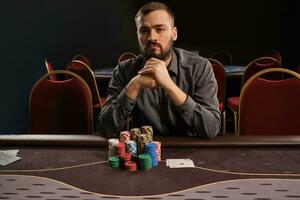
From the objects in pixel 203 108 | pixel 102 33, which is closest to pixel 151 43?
pixel 203 108

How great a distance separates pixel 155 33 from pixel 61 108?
0.67m

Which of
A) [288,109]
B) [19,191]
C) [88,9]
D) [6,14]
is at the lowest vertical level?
[19,191]

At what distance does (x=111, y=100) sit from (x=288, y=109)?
88 cm

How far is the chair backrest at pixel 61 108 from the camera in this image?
1959 mm

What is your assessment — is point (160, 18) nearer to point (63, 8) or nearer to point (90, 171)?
point (90, 171)

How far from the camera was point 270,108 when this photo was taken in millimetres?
1872

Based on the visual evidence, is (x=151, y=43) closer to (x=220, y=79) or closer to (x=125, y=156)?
(x=125, y=156)

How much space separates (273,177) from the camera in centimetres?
108

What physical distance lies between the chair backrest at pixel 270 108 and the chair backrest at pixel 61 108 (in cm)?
80

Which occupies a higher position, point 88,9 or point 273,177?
point 88,9

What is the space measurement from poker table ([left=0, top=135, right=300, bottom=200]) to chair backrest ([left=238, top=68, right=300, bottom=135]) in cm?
45

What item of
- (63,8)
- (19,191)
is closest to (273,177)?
(19,191)

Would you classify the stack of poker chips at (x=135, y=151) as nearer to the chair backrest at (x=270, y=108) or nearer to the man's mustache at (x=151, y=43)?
Result: the man's mustache at (x=151, y=43)

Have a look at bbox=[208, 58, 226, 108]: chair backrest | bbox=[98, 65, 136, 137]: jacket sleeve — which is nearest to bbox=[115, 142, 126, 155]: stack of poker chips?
bbox=[98, 65, 136, 137]: jacket sleeve
